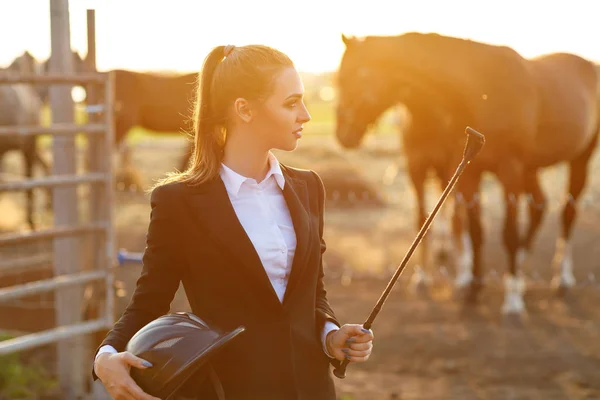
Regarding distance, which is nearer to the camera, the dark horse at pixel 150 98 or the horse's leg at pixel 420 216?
the horse's leg at pixel 420 216

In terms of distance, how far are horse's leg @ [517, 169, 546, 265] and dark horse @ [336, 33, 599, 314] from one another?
20.7 inches

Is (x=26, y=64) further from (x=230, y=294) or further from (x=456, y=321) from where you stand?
(x=230, y=294)

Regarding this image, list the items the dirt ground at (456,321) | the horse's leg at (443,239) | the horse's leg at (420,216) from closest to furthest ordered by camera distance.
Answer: the dirt ground at (456,321) → the horse's leg at (420,216) → the horse's leg at (443,239)

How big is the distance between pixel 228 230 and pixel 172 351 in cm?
30

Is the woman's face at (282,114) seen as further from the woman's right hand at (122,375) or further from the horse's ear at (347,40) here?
the horse's ear at (347,40)

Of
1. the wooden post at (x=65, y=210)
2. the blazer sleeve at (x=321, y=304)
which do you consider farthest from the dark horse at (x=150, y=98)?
the blazer sleeve at (x=321, y=304)

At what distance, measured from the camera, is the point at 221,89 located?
193cm

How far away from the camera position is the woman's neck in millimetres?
1955

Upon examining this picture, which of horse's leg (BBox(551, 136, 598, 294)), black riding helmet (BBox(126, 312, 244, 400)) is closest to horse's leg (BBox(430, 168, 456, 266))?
horse's leg (BBox(551, 136, 598, 294))

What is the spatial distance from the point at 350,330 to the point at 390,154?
17.8 metres

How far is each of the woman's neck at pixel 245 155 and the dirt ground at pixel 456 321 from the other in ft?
10.7

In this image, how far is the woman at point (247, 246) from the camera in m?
1.86

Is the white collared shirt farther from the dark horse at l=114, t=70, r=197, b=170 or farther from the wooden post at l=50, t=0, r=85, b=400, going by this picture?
the dark horse at l=114, t=70, r=197, b=170

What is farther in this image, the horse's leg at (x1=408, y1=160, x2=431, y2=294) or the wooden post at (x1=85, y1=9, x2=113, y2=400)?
the horse's leg at (x1=408, y1=160, x2=431, y2=294)
